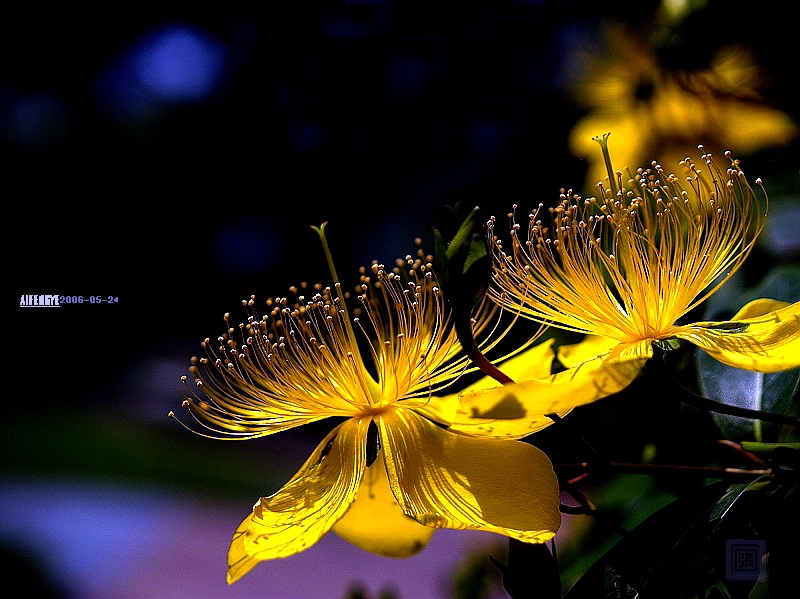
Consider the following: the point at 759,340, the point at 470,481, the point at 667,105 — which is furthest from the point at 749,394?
the point at 667,105

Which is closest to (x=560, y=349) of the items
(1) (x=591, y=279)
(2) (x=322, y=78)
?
(1) (x=591, y=279)

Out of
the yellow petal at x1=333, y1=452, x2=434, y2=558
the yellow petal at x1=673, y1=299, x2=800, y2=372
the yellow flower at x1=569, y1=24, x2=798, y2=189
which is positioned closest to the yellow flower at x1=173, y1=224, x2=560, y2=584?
the yellow petal at x1=333, y1=452, x2=434, y2=558

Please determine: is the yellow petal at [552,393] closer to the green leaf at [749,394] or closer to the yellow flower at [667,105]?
the green leaf at [749,394]

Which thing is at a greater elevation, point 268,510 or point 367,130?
point 367,130

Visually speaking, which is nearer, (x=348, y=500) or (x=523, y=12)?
(x=348, y=500)

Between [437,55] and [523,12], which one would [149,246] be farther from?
[523,12]

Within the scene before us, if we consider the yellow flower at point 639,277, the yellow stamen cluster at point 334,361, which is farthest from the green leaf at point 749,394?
the yellow stamen cluster at point 334,361

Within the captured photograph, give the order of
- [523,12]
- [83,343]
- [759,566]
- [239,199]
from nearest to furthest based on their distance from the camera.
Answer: [759,566]
[523,12]
[83,343]
[239,199]

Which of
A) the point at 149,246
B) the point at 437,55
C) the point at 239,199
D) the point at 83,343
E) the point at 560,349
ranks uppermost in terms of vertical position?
the point at 437,55
